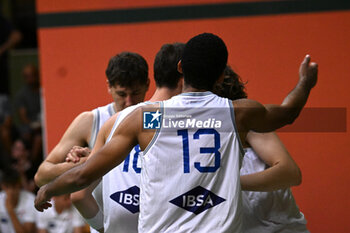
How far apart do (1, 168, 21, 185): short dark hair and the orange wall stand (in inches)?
38.2

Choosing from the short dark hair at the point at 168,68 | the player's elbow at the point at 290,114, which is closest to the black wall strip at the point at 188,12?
the short dark hair at the point at 168,68

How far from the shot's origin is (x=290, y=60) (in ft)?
11.0

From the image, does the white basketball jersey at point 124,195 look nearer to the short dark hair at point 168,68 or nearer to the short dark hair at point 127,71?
Result: the short dark hair at point 168,68

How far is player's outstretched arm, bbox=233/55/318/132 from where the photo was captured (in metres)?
1.90

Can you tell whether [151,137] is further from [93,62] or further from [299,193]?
[93,62]

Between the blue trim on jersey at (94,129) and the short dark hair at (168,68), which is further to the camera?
the blue trim on jersey at (94,129)

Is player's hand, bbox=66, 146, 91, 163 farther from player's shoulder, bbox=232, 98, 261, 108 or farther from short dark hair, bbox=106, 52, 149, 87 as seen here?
player's shoulder, bbox=232, 98, 261, 108

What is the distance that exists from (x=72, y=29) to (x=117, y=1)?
0.39 m

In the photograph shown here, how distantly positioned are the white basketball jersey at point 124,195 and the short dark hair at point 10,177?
2183 millimetres

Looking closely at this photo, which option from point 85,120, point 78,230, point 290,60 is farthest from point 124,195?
point 290,60

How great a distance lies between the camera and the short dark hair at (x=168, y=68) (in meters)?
2.42

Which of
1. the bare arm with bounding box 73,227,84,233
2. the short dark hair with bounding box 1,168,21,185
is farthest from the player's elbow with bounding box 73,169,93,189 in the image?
the short dark hair with bounding box 1,168,21,185

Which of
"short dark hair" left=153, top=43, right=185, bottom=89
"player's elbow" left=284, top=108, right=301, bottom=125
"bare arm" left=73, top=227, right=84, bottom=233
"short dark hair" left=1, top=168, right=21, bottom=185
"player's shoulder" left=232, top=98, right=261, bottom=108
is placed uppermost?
"short dark hair" left=153, top=43, right=185, bottom=89

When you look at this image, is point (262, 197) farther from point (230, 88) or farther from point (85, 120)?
point (85, 120)
